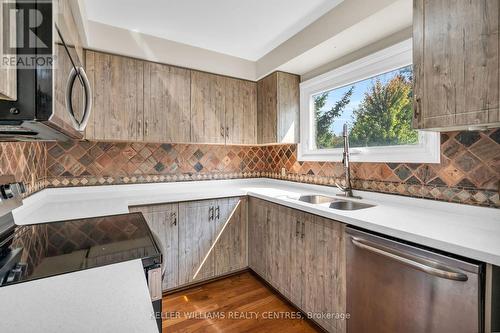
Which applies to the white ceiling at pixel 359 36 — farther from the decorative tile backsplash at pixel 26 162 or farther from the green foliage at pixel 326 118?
the decorative tile backsplash at pixel 26 162

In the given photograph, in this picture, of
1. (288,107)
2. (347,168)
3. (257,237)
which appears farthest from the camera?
(288,107)

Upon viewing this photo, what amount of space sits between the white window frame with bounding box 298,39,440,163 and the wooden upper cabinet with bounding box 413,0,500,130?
1.55 ft

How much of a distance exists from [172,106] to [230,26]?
908mm

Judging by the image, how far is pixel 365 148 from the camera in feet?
6.53

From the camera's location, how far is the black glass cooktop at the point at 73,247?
0.77 m

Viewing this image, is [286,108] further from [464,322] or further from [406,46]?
[464,322]

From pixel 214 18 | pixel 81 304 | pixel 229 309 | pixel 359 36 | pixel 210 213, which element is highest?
pixel 214 18

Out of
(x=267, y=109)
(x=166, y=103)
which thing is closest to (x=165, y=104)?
(x=166, y=103)

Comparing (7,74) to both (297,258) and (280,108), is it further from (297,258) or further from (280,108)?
(280,108)

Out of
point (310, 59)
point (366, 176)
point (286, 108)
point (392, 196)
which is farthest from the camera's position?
point (286, 108)

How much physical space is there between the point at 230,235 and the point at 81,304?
6.13 ft

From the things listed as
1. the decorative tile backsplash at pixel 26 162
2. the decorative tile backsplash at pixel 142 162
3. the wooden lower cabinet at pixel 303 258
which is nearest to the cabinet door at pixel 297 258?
the wooden lower cabinet at pixel 303 258

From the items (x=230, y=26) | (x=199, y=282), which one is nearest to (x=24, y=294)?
(x=199, y=282)

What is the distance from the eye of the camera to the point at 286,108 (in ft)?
8.40
